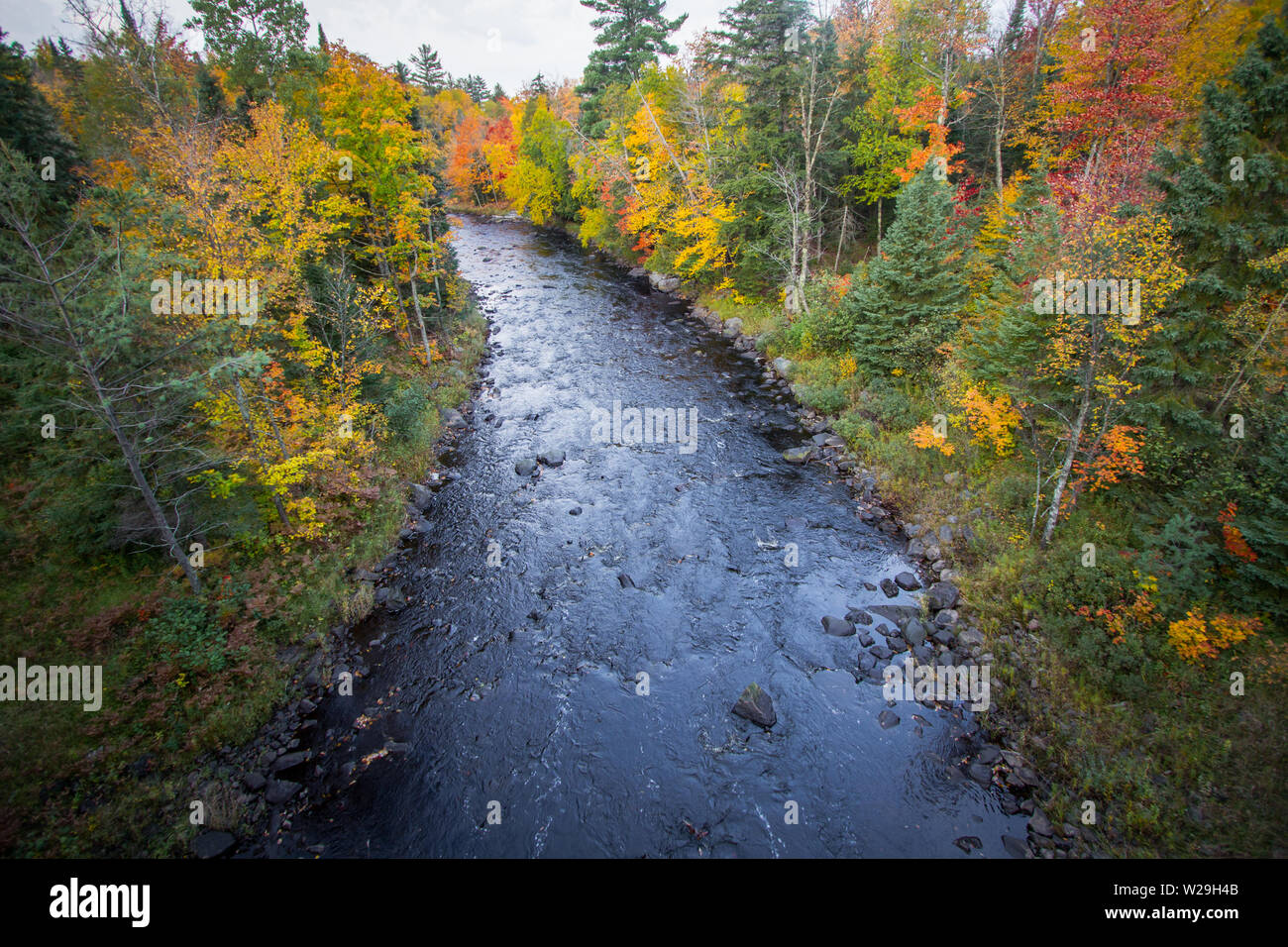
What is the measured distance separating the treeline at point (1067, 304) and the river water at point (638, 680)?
3.01 meters

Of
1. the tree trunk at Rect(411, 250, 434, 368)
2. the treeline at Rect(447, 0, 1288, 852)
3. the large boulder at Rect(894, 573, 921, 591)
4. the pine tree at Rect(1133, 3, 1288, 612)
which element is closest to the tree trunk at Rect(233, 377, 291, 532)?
the tree trunk at Rect(411, 250, 434, 368)

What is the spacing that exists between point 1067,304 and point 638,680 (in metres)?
12.6

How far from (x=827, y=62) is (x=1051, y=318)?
17.5 m

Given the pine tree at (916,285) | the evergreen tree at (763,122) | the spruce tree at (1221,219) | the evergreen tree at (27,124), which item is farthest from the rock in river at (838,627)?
the evergreen tree at (27,124)

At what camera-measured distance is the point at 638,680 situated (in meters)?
11.9

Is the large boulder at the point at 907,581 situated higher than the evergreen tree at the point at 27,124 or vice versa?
the evergreen tree at the point at 27,124

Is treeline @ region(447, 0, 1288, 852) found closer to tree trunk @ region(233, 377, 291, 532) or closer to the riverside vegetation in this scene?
the riverside vegetation

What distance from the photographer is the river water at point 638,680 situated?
9.21m

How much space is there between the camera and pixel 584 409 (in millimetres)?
22953

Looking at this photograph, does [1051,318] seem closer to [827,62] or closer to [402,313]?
[827,62]

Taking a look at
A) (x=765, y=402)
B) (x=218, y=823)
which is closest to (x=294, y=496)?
(x=218, y=823)

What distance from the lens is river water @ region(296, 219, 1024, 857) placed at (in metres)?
9.21

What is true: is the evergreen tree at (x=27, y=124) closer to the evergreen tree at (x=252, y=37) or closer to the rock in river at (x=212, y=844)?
the evergreen tree at (x=252, y=37)

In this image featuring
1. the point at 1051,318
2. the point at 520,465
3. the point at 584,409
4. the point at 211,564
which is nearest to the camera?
the point at 211,564
